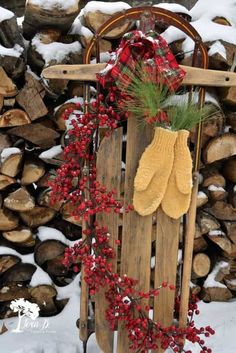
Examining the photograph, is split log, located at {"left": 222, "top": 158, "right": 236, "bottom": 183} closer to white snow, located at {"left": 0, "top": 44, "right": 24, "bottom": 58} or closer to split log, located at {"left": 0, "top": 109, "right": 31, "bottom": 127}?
split log, located at {"left": 0, "top": 109, "right": 31, "bottom": 127}

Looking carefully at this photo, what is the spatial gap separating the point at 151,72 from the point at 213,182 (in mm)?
873

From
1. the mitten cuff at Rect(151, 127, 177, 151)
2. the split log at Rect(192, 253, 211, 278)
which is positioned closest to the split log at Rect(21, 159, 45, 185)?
the mitten cuff at Rect(151, 127, 177, 151)

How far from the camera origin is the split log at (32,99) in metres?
2.02

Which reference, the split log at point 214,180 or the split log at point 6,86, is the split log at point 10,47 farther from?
the split log at point 214,180

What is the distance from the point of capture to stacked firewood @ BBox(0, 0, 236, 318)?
2.01 meters

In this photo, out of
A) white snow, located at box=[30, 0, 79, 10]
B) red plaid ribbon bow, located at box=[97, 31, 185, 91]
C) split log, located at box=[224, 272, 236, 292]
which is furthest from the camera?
split log, located at box=[224, 272, 236, 292]

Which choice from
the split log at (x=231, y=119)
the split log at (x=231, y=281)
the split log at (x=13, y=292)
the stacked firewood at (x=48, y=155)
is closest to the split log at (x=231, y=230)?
the stacked firewood at (x=48, y=155)

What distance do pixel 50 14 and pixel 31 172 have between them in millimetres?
718

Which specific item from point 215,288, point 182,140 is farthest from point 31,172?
point 215,288

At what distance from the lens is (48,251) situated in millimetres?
2213

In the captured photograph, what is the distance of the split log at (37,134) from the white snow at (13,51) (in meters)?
0.33

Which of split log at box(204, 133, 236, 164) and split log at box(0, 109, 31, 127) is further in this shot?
split log at box(204, 133, 236, 164)

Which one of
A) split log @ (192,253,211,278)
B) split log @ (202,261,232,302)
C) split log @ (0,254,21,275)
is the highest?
split log @ (0,254,21,275)

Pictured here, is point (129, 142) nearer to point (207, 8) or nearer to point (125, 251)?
point (125, 251)
